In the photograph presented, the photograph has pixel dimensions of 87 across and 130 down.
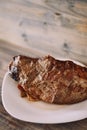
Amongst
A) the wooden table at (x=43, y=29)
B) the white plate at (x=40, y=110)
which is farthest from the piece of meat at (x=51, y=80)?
the wooden table at (x=43, y=29)

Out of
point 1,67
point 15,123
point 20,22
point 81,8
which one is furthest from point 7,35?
point 15,123

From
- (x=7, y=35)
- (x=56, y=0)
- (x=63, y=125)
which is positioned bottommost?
(x=7, y=35)

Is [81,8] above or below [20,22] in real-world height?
above

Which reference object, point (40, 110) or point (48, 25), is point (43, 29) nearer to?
point (48, 25)

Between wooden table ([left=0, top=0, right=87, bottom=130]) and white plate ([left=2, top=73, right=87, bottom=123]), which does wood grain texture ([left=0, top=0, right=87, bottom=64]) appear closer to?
wooden table ([left=0, top=0, right=87, bottom=130])

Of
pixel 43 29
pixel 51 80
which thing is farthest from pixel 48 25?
pixel 51 80

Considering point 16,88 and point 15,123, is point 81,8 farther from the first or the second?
point 15,123

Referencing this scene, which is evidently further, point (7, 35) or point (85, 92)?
point (7, 35)

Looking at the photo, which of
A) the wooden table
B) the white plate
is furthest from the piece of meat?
the wooden table

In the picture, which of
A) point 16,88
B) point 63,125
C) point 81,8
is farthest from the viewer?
point 81,8
